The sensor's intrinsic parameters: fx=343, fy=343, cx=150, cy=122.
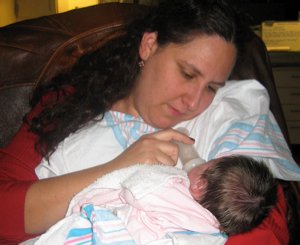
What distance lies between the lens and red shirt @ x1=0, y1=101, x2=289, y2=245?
1.06 meters

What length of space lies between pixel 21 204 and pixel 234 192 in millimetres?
651

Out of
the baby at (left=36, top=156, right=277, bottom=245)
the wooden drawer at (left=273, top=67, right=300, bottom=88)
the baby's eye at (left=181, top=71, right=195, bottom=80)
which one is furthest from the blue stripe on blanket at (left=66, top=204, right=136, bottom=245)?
the wooden drawer at (left=273, top=67, right=300, bottom=88)

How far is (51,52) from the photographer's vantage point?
1438 millimetres

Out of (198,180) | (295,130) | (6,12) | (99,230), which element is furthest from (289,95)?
(99,230)

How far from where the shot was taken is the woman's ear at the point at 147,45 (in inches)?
49.6

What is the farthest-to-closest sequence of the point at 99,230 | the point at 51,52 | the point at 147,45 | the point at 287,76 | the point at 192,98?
the point at 287,76 → the point at 51,52 → the point at 147,45 → the point at 192,98 → the point at 99,230

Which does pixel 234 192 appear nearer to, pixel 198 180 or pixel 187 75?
pixel 198 180

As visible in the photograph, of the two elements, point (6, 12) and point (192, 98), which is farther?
point (6, 12)

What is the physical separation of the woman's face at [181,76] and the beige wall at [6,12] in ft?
7.00

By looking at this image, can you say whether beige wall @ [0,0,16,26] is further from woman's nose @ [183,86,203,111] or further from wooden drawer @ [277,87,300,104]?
wooden drawer @ [277,87,300,104]

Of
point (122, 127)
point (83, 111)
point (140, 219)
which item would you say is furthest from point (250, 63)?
point (140, 219)

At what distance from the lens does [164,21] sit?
4.13 ft

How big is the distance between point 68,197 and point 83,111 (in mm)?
384

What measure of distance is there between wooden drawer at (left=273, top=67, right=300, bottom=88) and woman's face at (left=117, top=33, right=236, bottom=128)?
7.23 feet
